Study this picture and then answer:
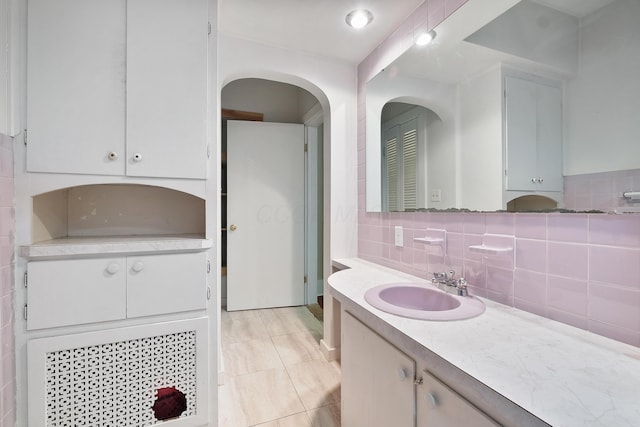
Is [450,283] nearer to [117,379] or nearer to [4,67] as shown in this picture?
[117,379]

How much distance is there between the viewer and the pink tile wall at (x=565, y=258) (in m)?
0.81

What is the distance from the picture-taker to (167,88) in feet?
4.12

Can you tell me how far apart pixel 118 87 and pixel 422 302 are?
164 centimetres

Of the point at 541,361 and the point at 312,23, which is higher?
the point at 312,23

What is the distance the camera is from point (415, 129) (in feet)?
5.38

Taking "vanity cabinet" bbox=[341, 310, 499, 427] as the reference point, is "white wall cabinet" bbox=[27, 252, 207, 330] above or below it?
above

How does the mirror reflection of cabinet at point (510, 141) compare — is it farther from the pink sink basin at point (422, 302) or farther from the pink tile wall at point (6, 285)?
the pink tile wall at point (6, 285)

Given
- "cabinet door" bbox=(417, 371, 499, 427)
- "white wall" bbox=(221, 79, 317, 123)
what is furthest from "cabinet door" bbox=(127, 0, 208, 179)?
"white wall" bbox=(221, 79, 317, 123)

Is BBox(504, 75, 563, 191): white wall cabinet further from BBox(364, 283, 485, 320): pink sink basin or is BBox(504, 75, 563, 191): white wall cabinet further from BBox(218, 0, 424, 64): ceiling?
BBox(218, 0, 424, 64): ceiling

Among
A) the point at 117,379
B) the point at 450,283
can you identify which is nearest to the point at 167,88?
the point at 117,379

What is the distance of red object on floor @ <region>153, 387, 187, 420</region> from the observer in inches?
49.4

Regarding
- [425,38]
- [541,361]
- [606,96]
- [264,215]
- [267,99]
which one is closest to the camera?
[541,361]

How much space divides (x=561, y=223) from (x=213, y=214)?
1.38 m

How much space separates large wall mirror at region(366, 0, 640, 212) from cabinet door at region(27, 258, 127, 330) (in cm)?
150
